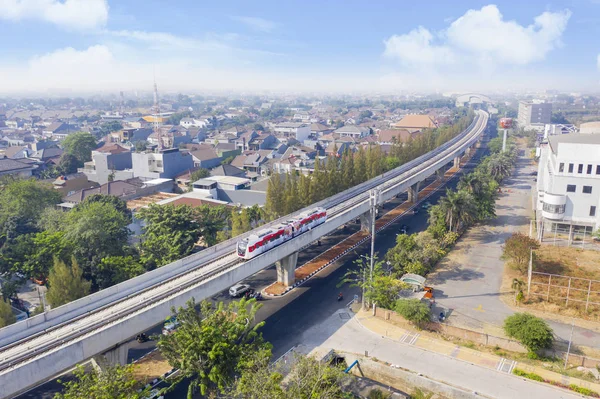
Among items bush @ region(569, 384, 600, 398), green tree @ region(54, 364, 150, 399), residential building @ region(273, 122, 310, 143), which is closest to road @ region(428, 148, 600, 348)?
bush @ region(569, 384, 600, 398)

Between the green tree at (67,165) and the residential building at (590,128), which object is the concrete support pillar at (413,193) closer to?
the residential building at (590,128)

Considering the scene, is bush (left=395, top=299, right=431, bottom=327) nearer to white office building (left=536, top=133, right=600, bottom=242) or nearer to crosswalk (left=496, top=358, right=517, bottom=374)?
crosswalk (left=496, top=358, right=517, bottom=374)

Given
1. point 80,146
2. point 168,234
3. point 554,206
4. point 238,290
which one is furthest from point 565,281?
point 80,146

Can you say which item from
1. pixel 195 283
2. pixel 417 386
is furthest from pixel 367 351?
pixel 195 283

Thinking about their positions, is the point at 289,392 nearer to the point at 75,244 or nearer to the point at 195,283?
the point at 195,283

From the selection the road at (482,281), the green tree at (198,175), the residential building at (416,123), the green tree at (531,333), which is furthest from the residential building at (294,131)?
the green tree at (531,333)
